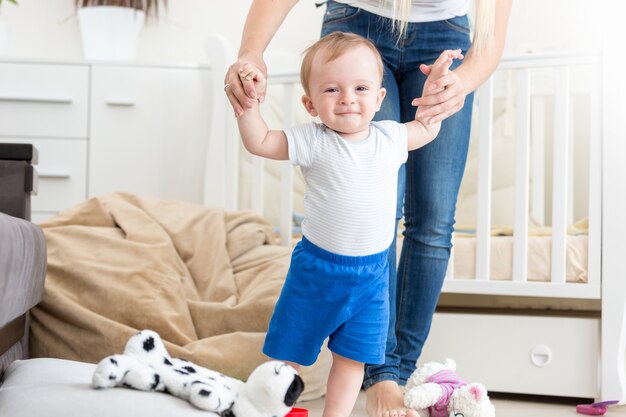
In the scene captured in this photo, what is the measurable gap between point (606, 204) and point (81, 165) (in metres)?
1.67

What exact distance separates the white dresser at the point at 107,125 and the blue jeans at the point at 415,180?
1.41 metres

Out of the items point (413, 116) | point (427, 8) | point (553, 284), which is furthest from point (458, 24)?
point (553, 284)

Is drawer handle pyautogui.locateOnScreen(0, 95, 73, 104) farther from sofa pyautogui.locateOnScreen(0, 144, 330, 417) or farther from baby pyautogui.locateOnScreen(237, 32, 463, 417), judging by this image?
baby pyautogui.locateOnScreen(237, 32, 463, 417)

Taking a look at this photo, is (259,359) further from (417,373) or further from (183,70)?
(183,70)

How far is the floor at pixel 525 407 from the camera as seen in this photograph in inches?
72.5

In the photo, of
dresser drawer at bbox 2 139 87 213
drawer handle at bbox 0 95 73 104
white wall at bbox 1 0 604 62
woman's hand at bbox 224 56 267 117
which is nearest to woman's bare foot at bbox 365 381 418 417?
woman's hand at bbox 224 56 267 117

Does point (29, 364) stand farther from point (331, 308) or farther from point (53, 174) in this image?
point (53, 174)

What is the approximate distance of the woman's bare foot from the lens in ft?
4.43

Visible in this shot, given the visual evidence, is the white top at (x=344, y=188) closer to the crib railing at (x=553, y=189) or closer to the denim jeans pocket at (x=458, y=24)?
the denim jeans pocket at (x=458, y=24)

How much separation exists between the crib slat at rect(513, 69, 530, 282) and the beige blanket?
565 millimetres

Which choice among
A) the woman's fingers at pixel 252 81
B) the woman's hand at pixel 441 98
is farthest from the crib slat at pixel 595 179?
the woman's fingers at pixel 252 81

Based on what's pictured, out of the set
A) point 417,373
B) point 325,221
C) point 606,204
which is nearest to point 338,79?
point 325,221

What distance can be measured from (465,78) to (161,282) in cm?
91

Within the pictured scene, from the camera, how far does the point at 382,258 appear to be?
3.76 feet
